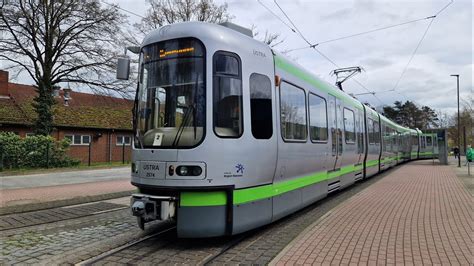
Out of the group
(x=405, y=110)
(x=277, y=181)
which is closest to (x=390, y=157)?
(x=277, y=181)

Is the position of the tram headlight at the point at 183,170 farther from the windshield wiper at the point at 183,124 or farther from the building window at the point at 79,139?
the building window at the point at 79,139

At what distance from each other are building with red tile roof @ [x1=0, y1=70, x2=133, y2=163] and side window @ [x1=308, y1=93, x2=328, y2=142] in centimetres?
2124

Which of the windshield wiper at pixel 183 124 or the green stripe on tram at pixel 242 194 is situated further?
the windshield wiper at pixel 183 124

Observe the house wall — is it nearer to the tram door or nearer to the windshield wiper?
the tram door

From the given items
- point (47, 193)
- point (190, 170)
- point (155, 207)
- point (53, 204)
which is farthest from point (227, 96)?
point (47, 193)

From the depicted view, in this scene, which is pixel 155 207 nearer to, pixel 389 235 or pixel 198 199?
pixel 198 199

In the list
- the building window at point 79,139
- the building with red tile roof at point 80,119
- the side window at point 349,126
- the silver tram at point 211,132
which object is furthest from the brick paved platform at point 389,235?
the building window at point 79,139

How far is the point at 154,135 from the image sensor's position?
5820 mm

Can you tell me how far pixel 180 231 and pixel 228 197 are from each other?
83cm

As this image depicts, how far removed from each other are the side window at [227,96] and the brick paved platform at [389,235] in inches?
75.7

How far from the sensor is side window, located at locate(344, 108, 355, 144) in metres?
11.7

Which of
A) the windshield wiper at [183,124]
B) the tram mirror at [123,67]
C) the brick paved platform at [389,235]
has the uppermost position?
the tram mirror at [123,67]

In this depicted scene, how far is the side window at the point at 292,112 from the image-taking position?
6828mm

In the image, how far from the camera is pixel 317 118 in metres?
8.74
